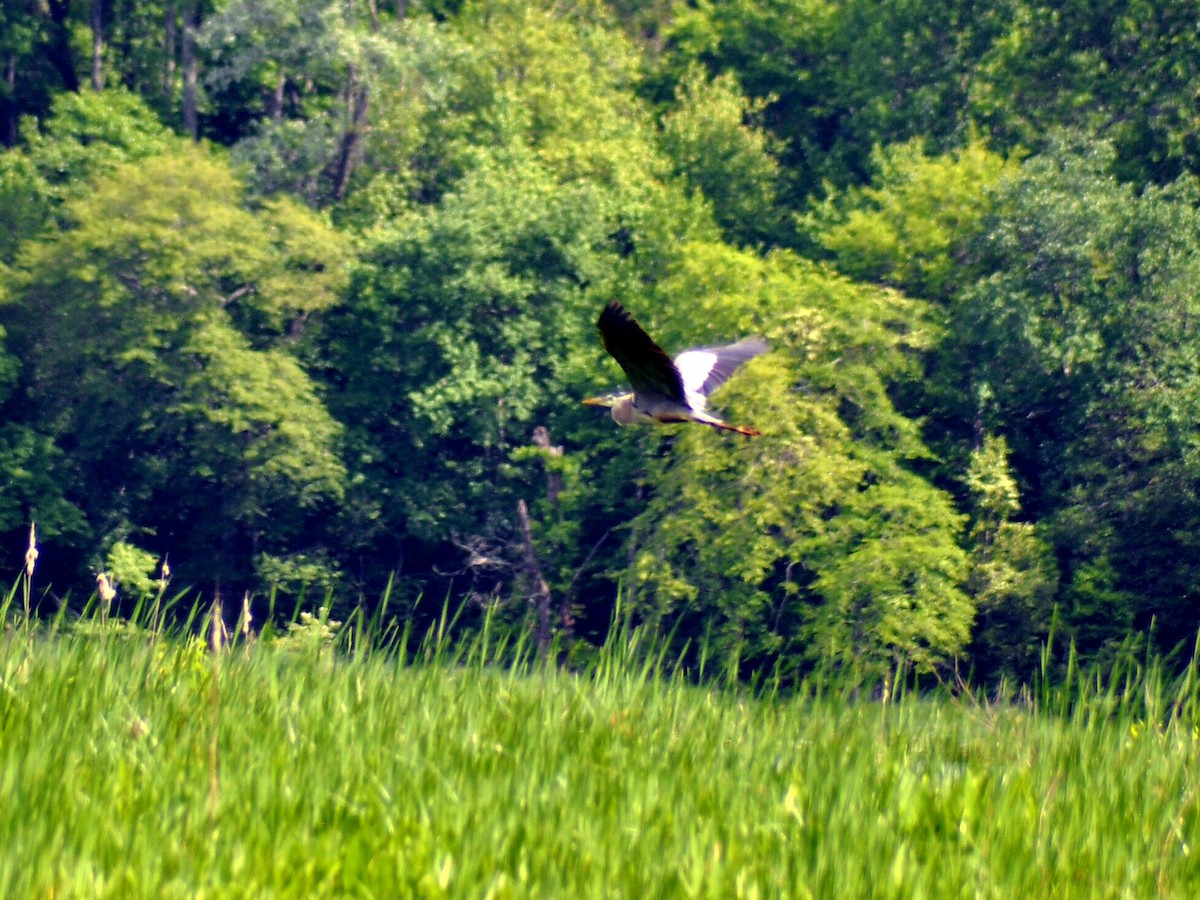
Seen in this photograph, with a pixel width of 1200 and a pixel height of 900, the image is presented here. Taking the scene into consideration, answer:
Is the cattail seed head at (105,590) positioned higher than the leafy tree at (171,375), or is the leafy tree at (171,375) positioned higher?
the leafy tree at (171,375)

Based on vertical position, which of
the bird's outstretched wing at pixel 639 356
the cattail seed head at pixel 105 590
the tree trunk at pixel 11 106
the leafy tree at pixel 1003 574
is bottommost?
the cattail seed head at pixel 105 590

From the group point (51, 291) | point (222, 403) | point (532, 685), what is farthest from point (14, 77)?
point (532, 685)

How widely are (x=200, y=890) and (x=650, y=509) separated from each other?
74.7ft

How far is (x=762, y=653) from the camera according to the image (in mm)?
23906

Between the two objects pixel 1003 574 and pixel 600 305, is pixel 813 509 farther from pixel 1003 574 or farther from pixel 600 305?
pixel 600 305

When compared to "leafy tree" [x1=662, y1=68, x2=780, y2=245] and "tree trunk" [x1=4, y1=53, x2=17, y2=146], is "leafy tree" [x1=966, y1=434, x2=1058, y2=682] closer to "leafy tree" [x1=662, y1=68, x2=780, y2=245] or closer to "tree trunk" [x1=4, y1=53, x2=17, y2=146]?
"leafy tree" [x1=662, y1=68, x2=780, y2=245]

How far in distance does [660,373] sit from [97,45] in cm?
3012

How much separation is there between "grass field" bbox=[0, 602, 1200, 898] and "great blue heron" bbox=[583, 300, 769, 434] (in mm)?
2240

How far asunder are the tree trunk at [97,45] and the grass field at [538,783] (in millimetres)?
32163

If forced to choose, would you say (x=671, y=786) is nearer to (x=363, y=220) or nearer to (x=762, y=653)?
(x=762, y=653)

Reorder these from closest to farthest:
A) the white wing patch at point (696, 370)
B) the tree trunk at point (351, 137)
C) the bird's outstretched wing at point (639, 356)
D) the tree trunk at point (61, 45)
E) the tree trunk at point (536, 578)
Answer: the bird's outstretched wing at point (639, 356), the white wing patch at point (696, 370), the tree trunk at point (536, 578), the tree trunk at point (351, 137), the tree trunk at point (61, 45)

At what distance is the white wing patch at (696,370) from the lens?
820 centimetres

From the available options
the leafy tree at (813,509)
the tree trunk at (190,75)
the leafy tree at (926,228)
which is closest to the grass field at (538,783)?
the leafy tree at (813,509)

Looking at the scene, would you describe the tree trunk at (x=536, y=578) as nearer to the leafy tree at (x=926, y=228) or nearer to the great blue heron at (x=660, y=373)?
the leafy tree at (x=926, y=228)
